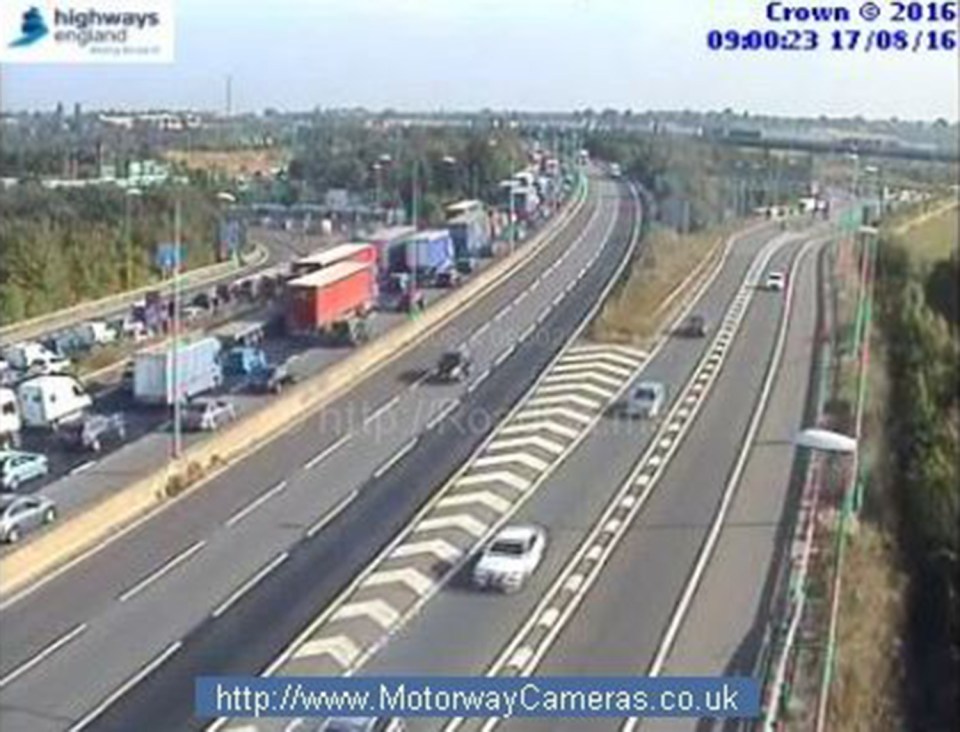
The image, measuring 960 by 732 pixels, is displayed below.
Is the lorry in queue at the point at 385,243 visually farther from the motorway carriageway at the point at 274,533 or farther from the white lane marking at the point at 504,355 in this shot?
the white lane marking at the point at 504,355

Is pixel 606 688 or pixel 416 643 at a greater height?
pixel 606 688

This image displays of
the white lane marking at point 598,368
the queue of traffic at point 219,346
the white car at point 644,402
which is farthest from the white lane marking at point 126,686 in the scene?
the white car at point 644,402

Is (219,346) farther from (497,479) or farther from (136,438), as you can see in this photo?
(497,479)

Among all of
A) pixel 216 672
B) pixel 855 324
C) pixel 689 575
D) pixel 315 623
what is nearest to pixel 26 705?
pixel 216 672

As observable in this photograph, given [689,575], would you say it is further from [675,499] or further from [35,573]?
[35,573]

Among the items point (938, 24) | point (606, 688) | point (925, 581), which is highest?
point (938, 24)

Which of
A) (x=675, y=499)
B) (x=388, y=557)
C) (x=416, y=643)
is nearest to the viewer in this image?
(x=416, y=643)
